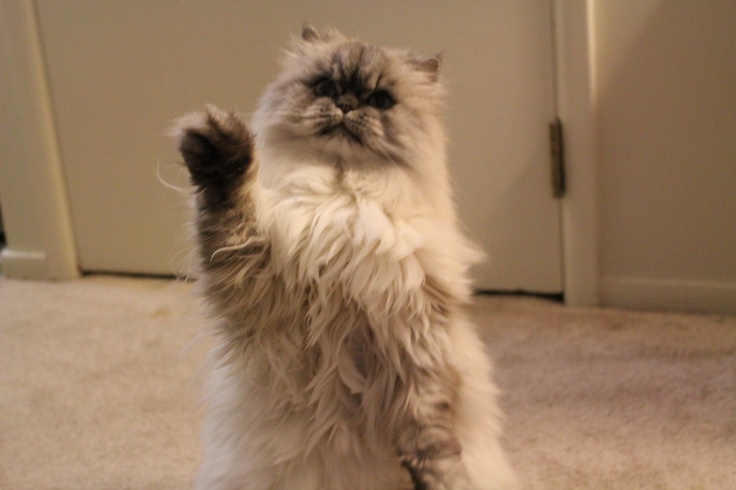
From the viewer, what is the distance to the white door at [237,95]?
5.71 feet

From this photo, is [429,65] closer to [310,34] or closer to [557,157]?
[310,34]

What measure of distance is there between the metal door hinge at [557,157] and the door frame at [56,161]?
0.02 m

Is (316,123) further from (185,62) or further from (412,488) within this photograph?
(185,62)

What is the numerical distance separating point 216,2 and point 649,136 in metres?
1.24

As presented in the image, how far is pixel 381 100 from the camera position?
885 mm

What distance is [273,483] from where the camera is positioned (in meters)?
0.80

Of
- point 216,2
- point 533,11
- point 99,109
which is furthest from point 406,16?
point 99,109

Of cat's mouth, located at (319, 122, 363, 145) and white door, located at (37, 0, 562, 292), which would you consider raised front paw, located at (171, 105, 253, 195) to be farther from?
white door, located at (37, 0, 562, 292)

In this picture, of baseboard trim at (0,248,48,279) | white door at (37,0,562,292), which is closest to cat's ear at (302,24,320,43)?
white door at (37,0,562,292)

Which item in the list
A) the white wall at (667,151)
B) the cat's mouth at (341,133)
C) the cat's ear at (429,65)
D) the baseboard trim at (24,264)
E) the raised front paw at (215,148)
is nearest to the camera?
the raised front paw at (215,148)

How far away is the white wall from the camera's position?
1589 millimetres

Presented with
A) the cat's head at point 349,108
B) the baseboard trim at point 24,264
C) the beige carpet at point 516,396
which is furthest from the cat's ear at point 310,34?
the baseboard trim at point 24,264

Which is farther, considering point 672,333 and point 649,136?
point 649,136

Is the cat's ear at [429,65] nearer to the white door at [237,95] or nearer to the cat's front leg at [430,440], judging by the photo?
the cat's front leg at [430,440]
